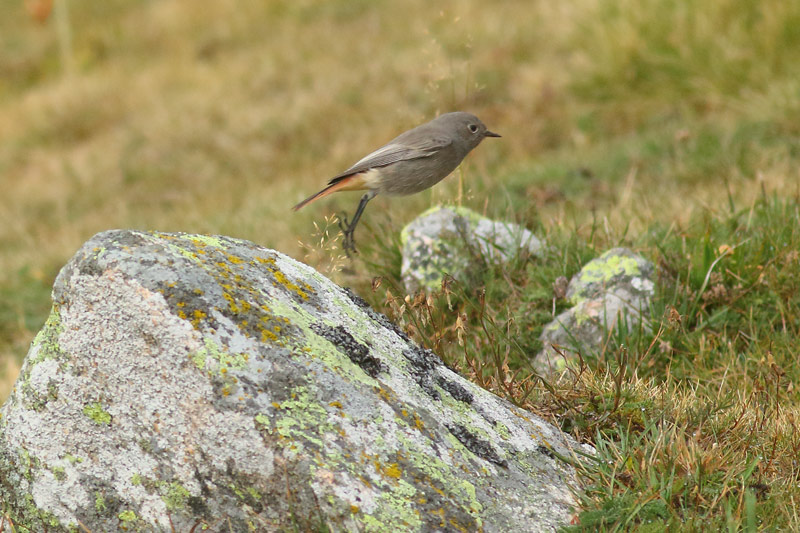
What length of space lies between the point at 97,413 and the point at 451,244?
280 centimetres

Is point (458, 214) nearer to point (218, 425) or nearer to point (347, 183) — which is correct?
point (347, 183)

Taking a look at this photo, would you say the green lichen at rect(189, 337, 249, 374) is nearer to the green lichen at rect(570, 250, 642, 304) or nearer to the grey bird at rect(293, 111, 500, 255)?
the grey bird at rect(293, 111, 500, 255)

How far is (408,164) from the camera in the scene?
4379 millimetres

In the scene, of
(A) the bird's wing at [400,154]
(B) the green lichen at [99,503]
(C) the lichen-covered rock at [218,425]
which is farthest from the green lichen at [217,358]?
(A) the bird's wing at [400,154]

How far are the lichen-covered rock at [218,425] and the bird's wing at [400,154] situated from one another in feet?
4.73

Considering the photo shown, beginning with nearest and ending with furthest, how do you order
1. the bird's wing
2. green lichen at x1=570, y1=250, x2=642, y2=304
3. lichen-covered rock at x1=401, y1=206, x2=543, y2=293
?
the bird's wing, green lichen at x1=570, y1=250, x2=642, y2=304, lichen-covered rock at x1=401, y1=206, x2=543, y2=293

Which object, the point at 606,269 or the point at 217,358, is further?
the point at 606,269

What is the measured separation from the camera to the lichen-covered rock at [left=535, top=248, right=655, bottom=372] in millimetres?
4449

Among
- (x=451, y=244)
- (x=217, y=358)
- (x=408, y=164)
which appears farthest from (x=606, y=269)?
(x=217, y=358)

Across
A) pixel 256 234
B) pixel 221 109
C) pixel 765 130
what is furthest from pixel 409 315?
pixel 221 109

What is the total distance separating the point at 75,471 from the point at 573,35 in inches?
407

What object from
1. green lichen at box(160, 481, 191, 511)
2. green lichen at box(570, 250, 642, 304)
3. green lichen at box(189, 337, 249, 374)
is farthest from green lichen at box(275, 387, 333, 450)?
green lichen at box(570, 250, 642, 304)

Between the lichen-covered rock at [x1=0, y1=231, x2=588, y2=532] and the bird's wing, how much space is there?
1.44 meters

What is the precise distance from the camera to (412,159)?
438 cm
